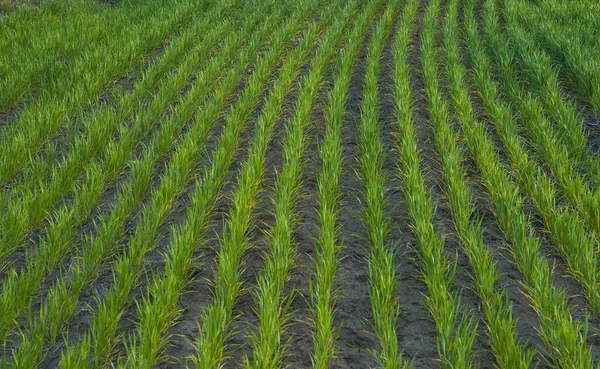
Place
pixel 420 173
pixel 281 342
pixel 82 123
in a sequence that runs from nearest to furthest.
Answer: pixel 281 342, pixel 420 173, pixel 82 123

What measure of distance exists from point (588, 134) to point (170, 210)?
2.87 m

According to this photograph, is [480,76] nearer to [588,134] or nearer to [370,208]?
[588,134]

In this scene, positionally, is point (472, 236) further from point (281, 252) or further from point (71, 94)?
point (71, 94)

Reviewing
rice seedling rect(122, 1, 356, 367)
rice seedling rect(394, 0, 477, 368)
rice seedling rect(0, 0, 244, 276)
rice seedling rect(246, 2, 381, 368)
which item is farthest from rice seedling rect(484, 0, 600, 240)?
rice seedling rect(0, 0, 244, 276)

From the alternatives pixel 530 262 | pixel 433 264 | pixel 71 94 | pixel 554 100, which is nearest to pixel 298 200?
pixel 433 264

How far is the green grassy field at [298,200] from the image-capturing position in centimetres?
281

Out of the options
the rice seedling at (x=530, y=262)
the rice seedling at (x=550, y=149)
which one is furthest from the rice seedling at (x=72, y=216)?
the rice seedling at (x=550, y=149)

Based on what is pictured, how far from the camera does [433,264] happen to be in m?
3.19

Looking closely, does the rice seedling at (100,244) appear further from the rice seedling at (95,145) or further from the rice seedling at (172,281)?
the rice seedling at (172,281)

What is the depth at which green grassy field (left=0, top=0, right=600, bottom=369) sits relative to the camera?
9.22ft

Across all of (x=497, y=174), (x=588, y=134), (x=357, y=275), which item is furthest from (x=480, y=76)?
(x=357, y=275)

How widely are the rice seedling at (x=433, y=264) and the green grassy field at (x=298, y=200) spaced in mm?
16

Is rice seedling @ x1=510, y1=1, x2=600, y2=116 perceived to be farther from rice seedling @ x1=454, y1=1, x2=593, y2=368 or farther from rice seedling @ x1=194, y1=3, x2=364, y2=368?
rice seedling @ x1=194, y1=3, x2=364, y2=368

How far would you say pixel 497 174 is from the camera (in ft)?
13.3
